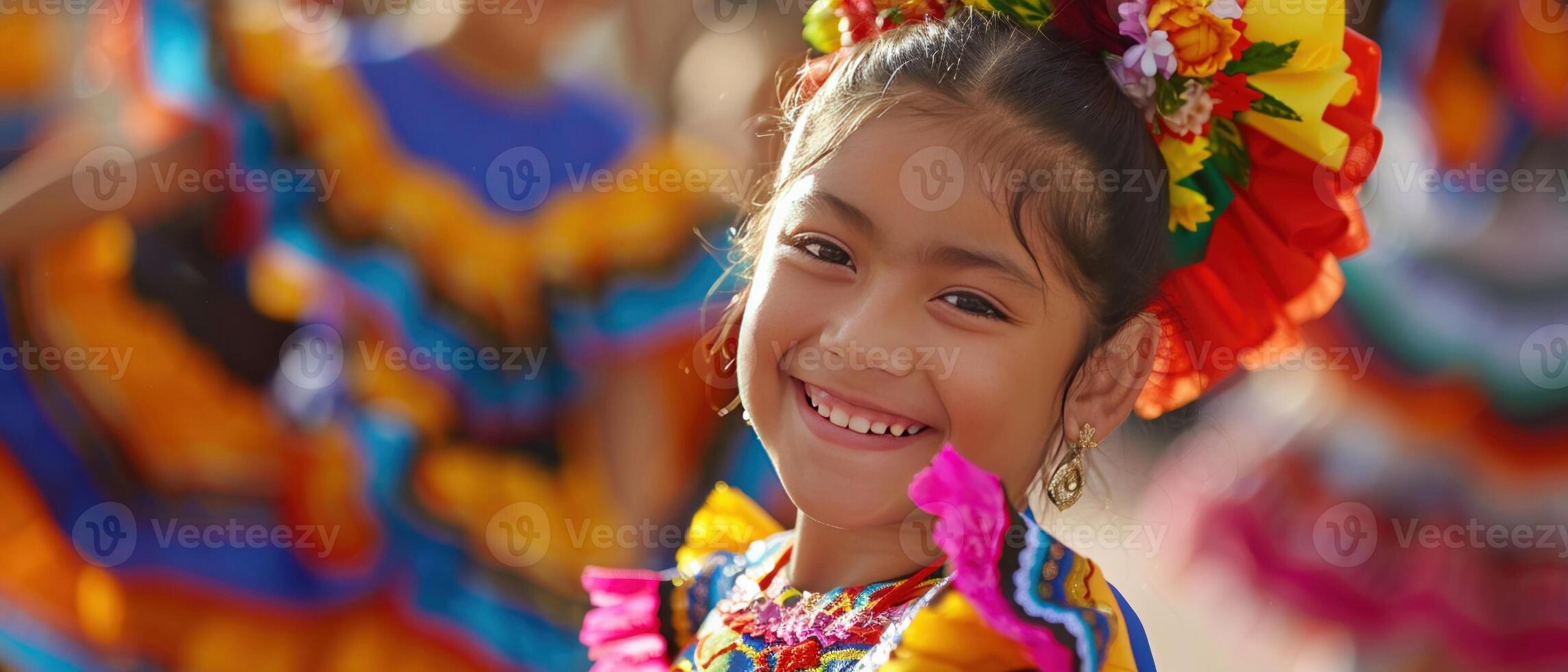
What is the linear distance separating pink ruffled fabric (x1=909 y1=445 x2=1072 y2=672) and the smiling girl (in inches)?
5.0

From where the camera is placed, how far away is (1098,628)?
0.84 m

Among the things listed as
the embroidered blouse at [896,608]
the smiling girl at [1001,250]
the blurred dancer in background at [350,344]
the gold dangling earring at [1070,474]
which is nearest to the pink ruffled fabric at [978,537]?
the embroidered blouse at [896,608]

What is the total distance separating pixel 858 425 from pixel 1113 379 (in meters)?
0.23

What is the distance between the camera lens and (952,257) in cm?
104

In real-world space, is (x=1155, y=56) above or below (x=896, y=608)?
above

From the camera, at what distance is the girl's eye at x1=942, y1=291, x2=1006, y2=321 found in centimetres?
106

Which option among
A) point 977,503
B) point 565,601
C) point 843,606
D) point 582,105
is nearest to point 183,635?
point 565,601

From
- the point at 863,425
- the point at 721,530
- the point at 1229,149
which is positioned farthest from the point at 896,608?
the point at 1229,149

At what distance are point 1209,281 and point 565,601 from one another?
99 cm

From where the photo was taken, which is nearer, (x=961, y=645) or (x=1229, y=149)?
(x=961, y=645)

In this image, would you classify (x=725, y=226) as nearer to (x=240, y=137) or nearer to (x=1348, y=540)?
A: (x=240, y=137)

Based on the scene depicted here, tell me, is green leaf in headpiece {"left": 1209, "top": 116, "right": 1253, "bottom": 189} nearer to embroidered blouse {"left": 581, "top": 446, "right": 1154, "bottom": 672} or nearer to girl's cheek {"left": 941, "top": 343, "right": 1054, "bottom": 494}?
girl's cheek {"left": 941, "top": 343, "right": 1054, "bottom": 494}

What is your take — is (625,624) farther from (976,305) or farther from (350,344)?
(350,344)

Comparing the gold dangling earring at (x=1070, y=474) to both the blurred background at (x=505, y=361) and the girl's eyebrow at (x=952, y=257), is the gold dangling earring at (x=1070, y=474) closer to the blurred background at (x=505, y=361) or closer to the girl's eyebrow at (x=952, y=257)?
the girl's eyebrow at (x=952, y=257)
